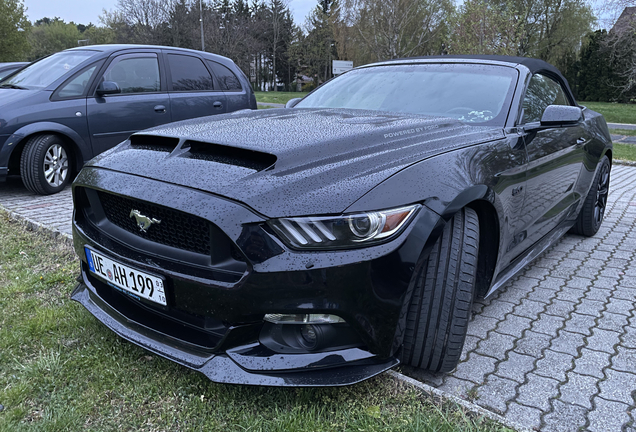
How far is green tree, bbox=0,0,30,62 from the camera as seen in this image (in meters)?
32.7

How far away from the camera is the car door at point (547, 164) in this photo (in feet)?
9.21

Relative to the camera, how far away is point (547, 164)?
2.97 m

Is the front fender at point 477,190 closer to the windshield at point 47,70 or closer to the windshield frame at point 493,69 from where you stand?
the windshield frame at point 493,69

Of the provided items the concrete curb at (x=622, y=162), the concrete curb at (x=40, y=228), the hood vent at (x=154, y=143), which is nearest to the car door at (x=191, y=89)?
the concrete curb at (x=40, y=228)

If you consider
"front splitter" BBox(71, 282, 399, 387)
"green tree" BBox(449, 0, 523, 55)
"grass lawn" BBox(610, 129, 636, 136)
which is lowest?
"grass lawn" BBox(610, 129, 636, 136)

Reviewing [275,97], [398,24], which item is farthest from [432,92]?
[398,24]

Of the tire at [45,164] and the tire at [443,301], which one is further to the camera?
the tire at [45,164]

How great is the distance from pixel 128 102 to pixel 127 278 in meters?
4.33

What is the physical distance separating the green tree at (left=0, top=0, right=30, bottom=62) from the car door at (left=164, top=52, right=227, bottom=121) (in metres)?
33.6

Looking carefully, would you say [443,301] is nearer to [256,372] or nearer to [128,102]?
[256,372]

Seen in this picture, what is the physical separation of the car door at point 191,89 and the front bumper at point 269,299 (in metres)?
4.53

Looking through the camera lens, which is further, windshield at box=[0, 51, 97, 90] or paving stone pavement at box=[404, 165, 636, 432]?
windshield at box=[0, 51, 97, 90]

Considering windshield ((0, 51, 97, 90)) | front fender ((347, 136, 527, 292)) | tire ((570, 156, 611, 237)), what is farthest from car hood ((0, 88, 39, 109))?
tire ((570, 156, 611, 237))

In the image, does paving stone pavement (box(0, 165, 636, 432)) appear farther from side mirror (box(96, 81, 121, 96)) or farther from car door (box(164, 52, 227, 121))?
car door (box(164, 52, 227, 121))
